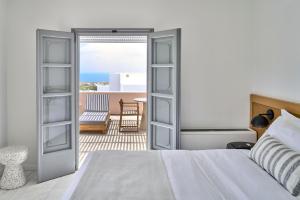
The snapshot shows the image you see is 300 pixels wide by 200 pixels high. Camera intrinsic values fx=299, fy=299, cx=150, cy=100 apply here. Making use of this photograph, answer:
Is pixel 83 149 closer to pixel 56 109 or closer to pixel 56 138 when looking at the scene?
pixel 56 138

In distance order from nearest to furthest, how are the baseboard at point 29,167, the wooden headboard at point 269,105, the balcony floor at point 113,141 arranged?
the wooden headboard at point 269,105, the baseboard at point 29,167, the balcony floor at point 113,141

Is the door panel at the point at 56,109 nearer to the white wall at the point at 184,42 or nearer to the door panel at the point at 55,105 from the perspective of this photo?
the door panel at the point at 55,105

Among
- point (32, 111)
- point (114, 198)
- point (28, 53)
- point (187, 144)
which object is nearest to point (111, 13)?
point (28, 53)

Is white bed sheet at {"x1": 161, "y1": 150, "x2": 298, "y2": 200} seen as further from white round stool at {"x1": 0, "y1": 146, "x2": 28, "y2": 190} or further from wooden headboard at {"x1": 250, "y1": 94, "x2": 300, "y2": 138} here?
white round stool at {"x1": 0, "y1": 146, "x2": 28, "y2": 190}

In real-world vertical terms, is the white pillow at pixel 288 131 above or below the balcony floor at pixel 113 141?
above

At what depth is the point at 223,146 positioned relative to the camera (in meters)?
4.04

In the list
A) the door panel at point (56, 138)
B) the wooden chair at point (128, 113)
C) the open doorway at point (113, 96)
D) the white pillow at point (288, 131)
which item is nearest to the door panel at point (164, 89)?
the open doorway at point (113, 96)

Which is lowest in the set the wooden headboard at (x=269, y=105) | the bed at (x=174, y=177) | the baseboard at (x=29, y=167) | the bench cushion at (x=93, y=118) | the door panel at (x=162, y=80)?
the baseboard at (x=29, y=167)

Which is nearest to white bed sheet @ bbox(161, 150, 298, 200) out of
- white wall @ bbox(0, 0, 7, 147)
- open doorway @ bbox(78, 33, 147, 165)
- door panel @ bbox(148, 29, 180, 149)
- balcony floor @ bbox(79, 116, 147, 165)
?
door panel @ bbox(148, 29, 180, 149)

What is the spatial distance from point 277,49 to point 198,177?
1.95 meters

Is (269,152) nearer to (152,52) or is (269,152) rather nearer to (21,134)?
(152,52)

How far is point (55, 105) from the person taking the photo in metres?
4.08

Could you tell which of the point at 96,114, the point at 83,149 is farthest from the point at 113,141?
the point at 96,114

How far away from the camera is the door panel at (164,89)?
384cm
